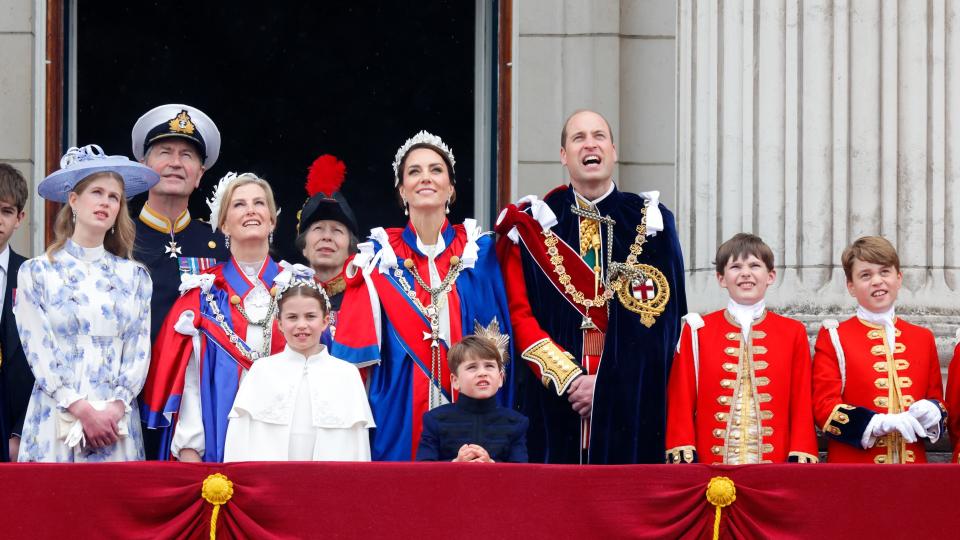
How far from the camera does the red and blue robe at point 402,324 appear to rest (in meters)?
6.34

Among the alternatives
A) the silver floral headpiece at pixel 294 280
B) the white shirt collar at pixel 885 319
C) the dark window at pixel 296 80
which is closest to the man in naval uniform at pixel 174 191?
the silver floral headpiece at pixel 294 280

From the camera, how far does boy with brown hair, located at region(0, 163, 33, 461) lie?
6270 millimetres

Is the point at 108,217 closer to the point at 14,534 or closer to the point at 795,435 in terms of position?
the point at 14,534

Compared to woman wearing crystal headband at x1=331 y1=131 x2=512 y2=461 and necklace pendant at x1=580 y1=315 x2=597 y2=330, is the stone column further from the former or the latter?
woman wearing crystal headband at x1=331 y1=131 x2=512 y2=461

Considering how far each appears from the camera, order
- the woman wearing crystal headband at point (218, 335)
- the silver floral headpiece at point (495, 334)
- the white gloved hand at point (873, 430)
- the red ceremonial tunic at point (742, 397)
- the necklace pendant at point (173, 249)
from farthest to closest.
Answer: the necklace pendant at point (173, 249), the silver floral headpiece at point (495, 334), the woman wearing crystal headband at point (218, 335), the red ceremonial tunic at point (742, 397), the white gloved hand at point (873, 430)

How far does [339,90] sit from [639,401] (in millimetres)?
5890

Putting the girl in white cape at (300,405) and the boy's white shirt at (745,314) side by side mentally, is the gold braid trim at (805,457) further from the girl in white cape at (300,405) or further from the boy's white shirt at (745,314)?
the girl in white cape at (300,405)

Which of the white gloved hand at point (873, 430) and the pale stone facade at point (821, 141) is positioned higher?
the pale stone facade at point (821, 141)

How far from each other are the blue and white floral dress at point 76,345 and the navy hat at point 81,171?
0.26 meters

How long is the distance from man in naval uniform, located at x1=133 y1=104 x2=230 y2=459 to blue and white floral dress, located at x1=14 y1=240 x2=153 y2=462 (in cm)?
75

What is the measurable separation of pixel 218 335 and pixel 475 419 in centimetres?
109

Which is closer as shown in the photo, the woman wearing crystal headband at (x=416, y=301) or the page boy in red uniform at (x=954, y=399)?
the page boy in red uniform at (x=954, y=399)

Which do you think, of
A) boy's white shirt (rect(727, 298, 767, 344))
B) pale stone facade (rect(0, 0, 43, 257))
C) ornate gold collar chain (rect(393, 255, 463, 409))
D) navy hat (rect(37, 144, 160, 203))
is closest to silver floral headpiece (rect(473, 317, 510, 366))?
ornate gold collar chain (rect(393, 255, 463, 409))

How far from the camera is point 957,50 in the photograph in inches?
292
